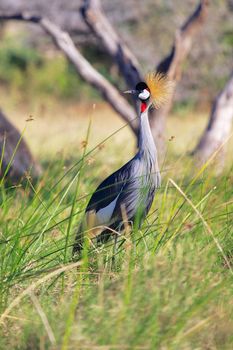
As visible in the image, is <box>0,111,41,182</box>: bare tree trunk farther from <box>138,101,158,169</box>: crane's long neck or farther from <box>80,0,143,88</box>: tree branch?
<box>138,101,158,169</box>: crane's long neck

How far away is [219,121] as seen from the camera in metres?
8.78

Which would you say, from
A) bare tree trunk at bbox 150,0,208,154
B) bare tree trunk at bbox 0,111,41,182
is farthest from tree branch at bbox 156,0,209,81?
bare tree trunk at bbox 0,111,41,182

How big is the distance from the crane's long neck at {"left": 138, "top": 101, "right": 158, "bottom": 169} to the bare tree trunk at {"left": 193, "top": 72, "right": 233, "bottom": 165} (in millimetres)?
3807

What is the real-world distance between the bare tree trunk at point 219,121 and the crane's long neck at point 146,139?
381cm

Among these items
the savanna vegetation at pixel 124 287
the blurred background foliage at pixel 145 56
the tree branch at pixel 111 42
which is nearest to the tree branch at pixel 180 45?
the tree branch at pixel 111 42

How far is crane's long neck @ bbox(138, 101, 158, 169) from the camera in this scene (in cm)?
482

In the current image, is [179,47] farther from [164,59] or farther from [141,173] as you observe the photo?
[141,173]

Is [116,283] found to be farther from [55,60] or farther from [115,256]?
[55,60]

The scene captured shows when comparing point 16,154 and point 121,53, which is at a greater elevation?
point 121,53

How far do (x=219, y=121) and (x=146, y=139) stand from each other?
405 cm

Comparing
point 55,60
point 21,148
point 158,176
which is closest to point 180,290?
point 158,176

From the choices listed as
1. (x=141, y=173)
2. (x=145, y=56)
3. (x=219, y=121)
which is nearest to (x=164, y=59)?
(x=219, y=121)

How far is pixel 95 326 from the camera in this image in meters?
3.29

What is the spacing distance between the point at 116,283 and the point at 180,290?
0.27 m
